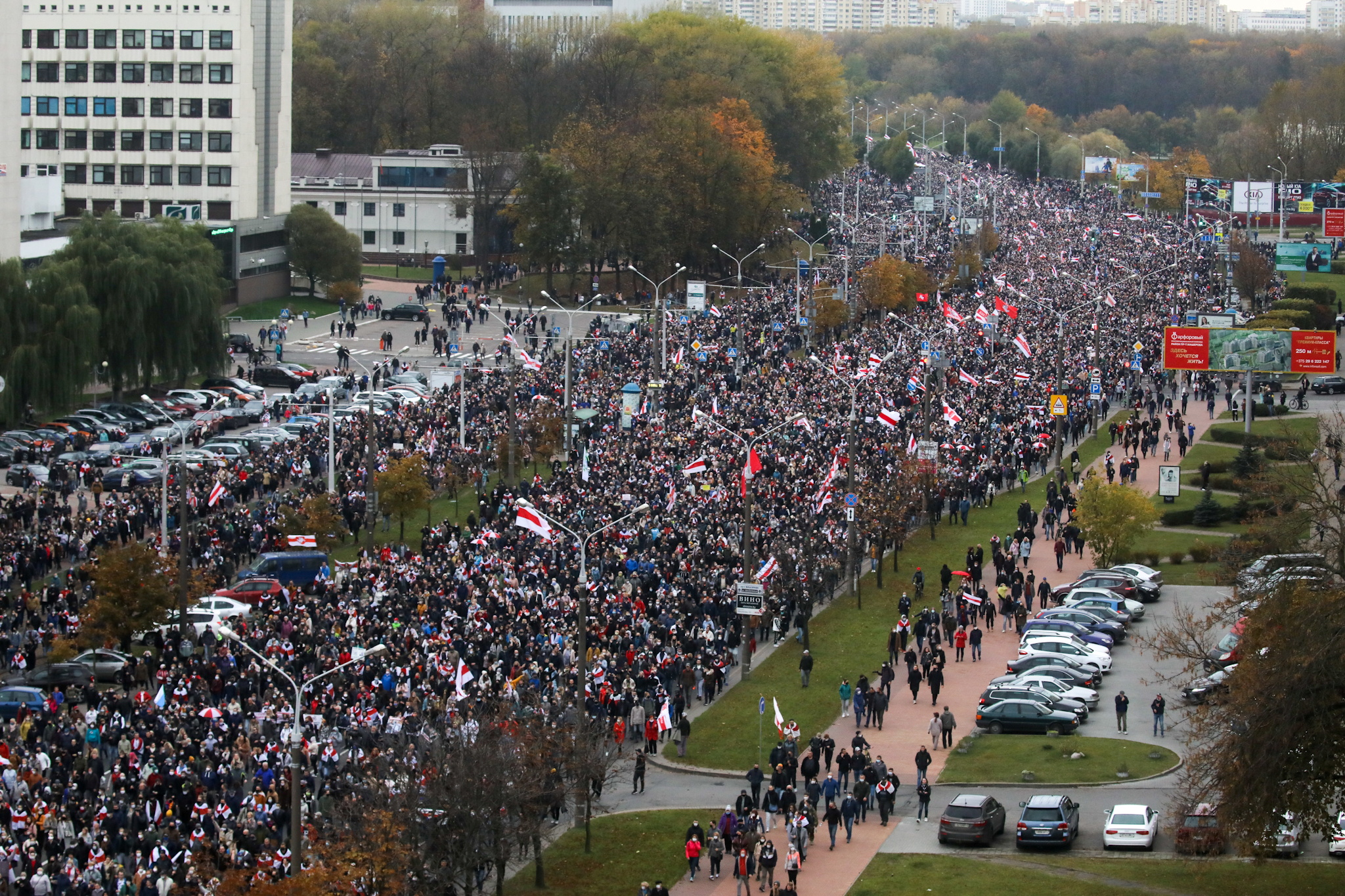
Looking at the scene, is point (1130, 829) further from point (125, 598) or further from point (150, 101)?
point (150, 101)

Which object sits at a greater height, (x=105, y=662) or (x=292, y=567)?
(x=292, y=567)

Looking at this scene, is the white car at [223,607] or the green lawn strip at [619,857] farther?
the white car at [223,607]

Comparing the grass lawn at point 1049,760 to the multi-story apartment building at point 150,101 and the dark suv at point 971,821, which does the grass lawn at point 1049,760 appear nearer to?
the dark suv at point 971,821

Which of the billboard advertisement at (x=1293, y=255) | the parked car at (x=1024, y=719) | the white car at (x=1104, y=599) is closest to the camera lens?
the parked car at (x=1024, y=719)

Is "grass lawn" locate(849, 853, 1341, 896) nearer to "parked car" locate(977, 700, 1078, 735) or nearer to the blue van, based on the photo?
"parked car" locate(977, 700, 1078, 735)

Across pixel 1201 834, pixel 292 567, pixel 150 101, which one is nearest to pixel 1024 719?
pixel 1201 834

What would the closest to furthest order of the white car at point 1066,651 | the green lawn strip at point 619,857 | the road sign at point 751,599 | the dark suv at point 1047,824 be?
the green lawn strip at point 619,857 → the dark suv at point 1047,824 → the road sign at point 751,599 → the white car at point 1066,651

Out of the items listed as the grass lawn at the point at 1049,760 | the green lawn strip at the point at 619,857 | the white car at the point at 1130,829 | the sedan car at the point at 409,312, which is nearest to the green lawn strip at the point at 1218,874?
the white car at the point at 1130,829

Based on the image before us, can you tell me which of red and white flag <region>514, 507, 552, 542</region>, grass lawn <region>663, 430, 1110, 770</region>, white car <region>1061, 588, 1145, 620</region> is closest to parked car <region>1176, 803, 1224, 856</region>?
grass lawn <region>663, 430, 1110, 770</region>
